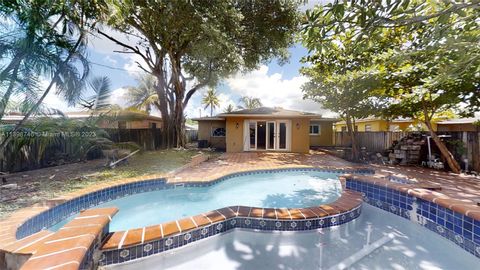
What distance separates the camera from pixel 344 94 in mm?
9797

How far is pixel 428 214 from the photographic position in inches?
148

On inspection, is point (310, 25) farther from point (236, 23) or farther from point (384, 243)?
point (236, 23)

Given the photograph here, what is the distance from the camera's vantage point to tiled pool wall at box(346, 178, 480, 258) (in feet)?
10.1

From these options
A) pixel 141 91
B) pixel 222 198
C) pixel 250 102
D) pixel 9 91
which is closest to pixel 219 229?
pixel 222 198

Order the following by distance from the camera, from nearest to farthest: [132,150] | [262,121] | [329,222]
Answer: [329,222] → [132,150] → [262,121]

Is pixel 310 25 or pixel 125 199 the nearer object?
pixel 310 25

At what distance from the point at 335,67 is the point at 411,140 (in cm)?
506

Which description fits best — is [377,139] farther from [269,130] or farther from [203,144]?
[203,144]

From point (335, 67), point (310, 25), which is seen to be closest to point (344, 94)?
point (335, 67)

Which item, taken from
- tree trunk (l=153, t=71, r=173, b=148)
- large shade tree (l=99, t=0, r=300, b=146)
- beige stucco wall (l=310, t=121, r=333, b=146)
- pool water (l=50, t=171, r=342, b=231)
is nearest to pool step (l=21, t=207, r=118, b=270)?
pool water (l=50, t=171, r=342, b=231)

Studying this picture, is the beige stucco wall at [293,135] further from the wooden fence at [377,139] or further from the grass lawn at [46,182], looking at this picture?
the grass lawn at [46,182]

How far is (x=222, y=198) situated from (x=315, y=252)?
319cm

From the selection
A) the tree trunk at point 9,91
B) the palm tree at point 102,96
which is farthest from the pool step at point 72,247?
the palm tree at point 102,96

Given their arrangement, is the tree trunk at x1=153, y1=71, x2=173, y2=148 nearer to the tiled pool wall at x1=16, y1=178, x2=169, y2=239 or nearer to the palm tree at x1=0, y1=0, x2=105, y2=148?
the palm tree at x1=0, y1=0, x2=105, y2=148
